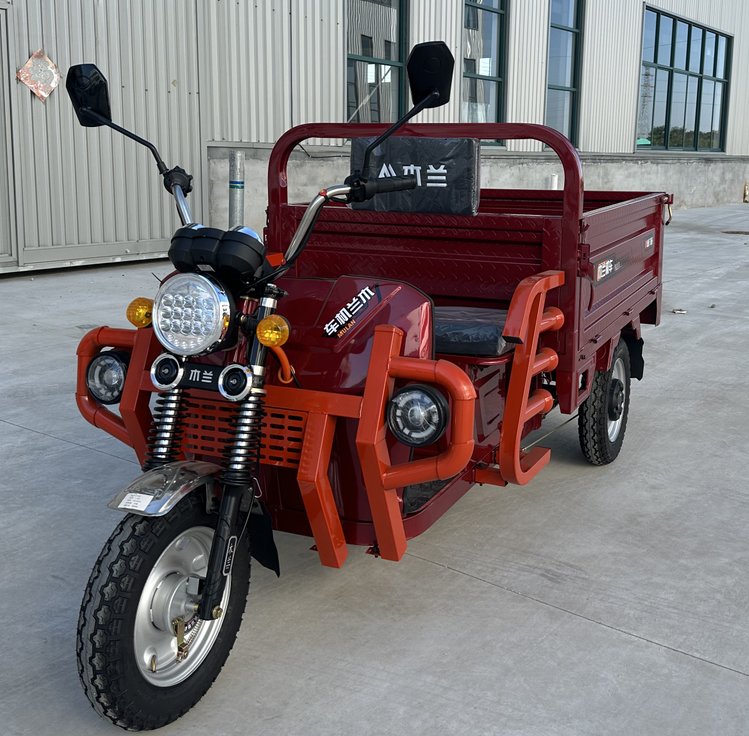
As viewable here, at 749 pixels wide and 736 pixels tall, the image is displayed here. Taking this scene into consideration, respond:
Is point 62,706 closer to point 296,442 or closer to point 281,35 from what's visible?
point 296,442

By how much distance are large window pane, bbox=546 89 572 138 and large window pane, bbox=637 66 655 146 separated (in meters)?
3.21

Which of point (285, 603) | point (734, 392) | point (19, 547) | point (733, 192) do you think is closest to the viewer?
point (285, 603)

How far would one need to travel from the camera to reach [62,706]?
254cm

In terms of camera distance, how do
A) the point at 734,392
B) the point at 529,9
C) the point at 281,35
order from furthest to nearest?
1. the point at 529,9
2. the point at 281,35
3. the point at 734,392

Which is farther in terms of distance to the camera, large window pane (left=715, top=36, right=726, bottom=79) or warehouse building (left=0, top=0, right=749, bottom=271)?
large window pane (left=715, top=36, right=726, bottom=79)

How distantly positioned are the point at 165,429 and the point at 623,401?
2.82 m

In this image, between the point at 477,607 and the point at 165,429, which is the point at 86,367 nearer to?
the point at 165,429

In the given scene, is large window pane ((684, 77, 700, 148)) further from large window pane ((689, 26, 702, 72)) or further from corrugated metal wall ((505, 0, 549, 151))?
corrugated metal wall ((505, 0, 549, 151))

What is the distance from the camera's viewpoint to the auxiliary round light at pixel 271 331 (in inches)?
95.6

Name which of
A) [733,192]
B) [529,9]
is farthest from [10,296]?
[733,192]

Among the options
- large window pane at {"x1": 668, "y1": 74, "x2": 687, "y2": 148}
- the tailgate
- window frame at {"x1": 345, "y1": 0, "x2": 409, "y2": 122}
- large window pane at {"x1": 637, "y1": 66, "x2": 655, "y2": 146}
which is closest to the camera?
the tailgate

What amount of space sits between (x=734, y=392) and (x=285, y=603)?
3960 mm

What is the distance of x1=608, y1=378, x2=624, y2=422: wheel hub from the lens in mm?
4512

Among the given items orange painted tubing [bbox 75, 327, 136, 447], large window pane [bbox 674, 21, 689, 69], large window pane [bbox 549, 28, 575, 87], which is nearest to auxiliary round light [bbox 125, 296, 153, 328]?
orange painted tubing [bbox 75, 327, 136, 447]
